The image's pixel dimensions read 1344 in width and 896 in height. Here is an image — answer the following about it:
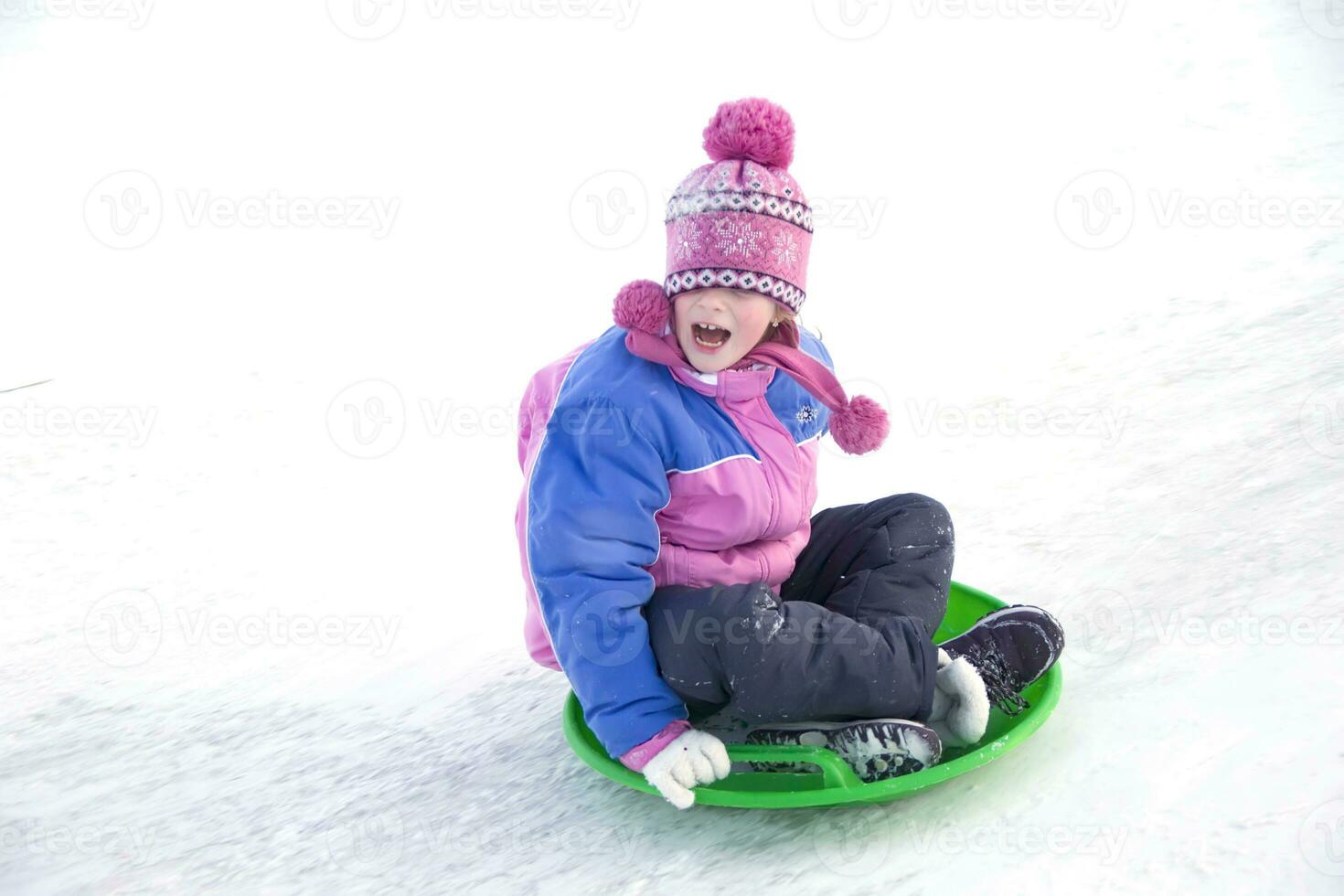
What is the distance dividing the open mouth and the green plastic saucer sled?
18.5 inches

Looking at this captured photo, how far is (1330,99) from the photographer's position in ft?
13.5

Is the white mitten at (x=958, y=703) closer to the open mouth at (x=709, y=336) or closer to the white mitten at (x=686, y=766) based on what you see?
the white mitten at (x=686, y=766)

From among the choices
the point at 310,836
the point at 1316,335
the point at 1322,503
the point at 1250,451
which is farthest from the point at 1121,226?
the point at 310,836

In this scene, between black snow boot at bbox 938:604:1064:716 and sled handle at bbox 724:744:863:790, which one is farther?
black snow boot at bbox 938:604:1064:716

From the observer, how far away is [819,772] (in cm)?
141

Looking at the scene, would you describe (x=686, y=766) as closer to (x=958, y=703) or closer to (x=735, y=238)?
(x=958, y=703)

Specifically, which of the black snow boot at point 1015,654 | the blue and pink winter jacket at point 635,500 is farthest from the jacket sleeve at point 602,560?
the black snow boot at point 1015,654

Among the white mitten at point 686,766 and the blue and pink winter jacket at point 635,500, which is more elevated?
the blue and pink winter jacket at point 635,500

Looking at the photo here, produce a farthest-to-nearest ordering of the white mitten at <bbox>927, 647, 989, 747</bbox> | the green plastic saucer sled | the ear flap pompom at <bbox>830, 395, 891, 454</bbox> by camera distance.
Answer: the ear flap pompom at <bbox>830, 395, 891, 454</bbox>
the white mitten at <bbox>927, 647, 989, 747</bbox>
the green plastic saucer sled

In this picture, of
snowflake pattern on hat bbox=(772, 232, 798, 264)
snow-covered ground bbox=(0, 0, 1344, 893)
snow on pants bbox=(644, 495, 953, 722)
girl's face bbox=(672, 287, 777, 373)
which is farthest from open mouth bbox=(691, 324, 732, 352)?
snow-covered ground bbox=(0, 0, 1344, 893)

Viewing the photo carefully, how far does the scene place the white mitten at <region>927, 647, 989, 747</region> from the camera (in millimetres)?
1353

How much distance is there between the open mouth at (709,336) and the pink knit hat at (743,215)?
0.17ft

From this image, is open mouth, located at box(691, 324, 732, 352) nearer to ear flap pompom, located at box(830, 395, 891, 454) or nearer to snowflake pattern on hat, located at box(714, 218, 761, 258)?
snowflake pattern on hat, located at box(714, 218, 761, 258)

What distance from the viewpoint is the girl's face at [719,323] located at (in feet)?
4.67
